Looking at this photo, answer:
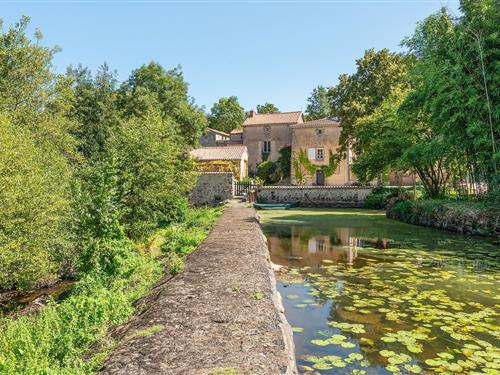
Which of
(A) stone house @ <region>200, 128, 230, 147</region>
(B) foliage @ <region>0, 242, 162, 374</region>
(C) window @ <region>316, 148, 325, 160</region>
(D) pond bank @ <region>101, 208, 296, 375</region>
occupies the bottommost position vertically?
(B) foliage @ <region>0, 242, 162, 374</region>

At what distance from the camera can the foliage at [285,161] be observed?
148ft

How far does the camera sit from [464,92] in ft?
51.2

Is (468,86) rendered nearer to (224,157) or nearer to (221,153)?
(224,157)

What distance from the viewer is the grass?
4105 millimetres

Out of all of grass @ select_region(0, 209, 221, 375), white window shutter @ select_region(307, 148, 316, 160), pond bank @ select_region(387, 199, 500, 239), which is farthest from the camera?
white window shutter @ select_region(307, 148, 316, 160)

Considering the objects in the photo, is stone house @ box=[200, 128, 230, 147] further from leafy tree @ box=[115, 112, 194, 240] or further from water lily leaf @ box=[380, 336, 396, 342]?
water lily leaf @ box=[380, 336, 396, 342]

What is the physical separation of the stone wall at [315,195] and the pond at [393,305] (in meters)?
18.0

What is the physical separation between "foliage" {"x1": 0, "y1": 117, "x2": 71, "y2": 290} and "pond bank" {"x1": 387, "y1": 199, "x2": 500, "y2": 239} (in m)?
15.1

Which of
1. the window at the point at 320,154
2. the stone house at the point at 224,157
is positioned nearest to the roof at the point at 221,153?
the stone house at the point at 224,157

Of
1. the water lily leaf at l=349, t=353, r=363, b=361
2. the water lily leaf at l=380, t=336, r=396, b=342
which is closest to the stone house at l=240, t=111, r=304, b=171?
the water lily leaf at l=380, t=336, r=396, b=342

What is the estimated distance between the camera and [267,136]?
160 feet

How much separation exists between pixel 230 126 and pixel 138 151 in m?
58.5

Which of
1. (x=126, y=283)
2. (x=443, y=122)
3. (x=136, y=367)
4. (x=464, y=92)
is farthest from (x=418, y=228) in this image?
(x=136, y=367)

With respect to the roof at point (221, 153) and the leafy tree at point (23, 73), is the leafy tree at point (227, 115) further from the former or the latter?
the leafy tree at point (23, 73)
